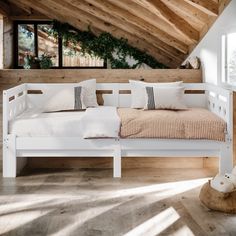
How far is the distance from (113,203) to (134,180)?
2.67 ft

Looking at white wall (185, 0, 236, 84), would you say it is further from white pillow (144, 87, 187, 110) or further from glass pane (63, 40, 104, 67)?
glass pane (63, 40, 104, 67)

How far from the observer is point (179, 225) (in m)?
3.32

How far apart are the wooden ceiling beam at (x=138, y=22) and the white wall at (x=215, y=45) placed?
596 millimetres

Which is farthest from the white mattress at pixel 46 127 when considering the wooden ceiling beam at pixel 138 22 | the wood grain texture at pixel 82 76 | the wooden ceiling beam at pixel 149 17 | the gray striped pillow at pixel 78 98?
the wooden ceiling beam at pixel 138 22

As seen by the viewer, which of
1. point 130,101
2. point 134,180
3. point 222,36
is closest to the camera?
point 134,180

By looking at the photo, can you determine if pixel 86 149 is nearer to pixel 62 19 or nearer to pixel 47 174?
pixel 47 174

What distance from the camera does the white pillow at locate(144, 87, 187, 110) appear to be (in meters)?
5.31

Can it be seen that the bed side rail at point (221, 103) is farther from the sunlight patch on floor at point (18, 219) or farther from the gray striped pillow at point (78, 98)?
the sunlight patch on floor at point (18, 219)

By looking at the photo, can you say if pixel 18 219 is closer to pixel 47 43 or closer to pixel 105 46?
pixel 105 46

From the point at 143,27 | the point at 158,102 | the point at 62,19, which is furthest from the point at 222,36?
→ the point at 62,19

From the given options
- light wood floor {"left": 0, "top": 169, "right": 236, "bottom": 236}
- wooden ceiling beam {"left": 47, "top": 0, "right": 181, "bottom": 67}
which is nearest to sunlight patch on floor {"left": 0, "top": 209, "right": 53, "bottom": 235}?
light wood floor {"left": 0, "top": 169, "right": 236, "bottom": 236}

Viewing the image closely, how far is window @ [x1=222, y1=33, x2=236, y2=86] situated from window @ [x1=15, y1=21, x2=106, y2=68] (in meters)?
3.60

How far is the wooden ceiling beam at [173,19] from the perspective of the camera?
5496 millimetres

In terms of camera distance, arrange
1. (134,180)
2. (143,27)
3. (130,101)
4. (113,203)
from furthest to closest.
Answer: (143,27) < (130,101) < (134,180) < (113,203)
